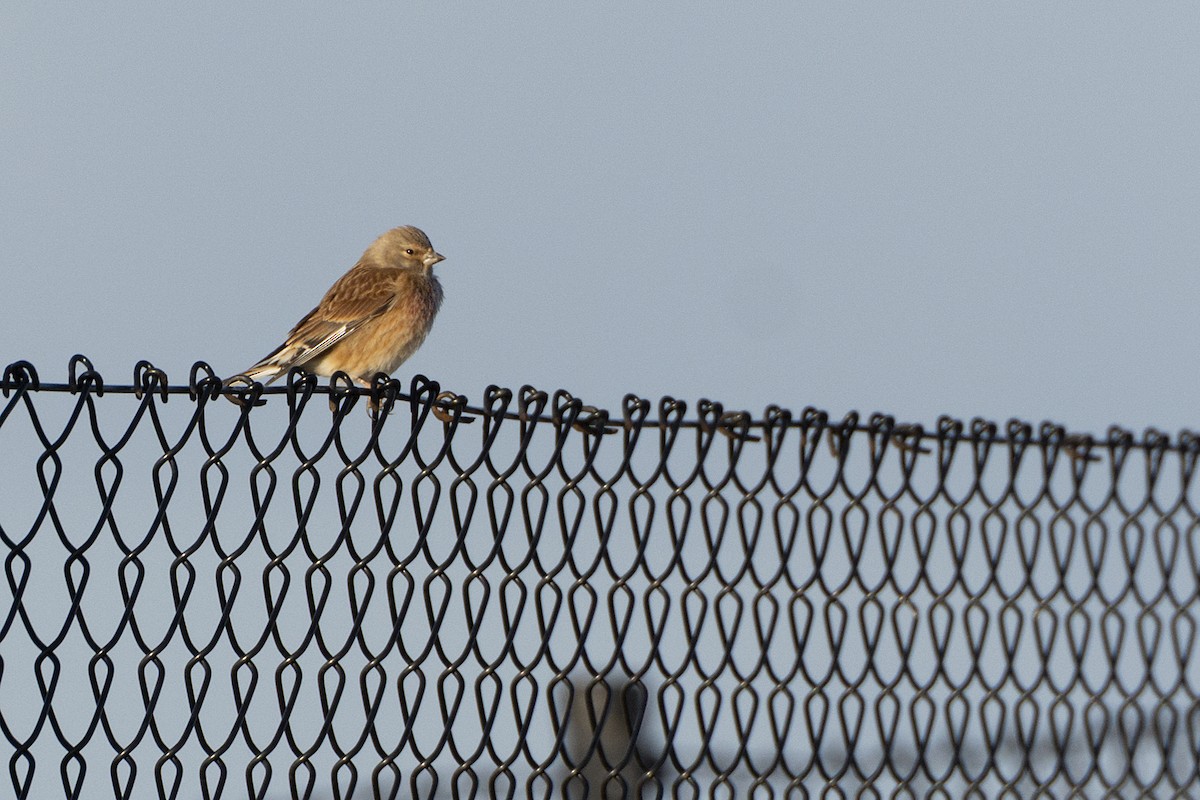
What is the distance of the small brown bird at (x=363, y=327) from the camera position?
26.5ft

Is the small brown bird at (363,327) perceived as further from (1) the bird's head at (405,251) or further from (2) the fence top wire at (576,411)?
(2) the fence top wire at (576,411)

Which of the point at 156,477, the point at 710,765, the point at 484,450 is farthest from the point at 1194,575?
the point at 156,477

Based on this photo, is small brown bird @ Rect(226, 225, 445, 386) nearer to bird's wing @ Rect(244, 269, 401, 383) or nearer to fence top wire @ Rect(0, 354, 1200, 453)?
bird's wing @ Rect(244, 269, 401, 383)

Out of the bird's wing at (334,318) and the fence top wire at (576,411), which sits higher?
the bird's wing at (334,318)

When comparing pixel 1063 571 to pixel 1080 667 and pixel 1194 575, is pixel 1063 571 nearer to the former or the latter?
pixel 1080 667

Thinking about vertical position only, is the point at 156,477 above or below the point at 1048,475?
below

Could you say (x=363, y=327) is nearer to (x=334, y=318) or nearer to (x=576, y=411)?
(x=334, y=318)

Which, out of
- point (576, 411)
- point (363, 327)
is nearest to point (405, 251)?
point (363, 327)

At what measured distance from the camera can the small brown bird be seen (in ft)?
26.5

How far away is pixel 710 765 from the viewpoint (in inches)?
147

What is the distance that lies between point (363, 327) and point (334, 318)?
0.49 feet

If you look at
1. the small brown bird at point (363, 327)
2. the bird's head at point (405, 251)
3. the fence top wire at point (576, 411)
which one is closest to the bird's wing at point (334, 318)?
the small brown bird at point (363, 327)

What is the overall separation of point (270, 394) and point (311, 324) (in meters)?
5.06

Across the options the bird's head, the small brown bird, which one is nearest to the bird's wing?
the small brown bird
